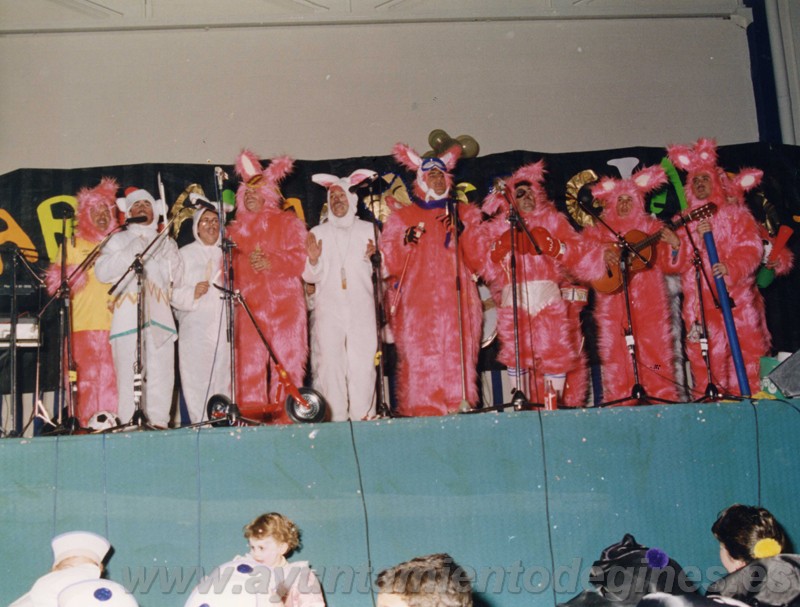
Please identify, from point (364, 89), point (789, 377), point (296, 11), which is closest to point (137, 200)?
point (364, 89)

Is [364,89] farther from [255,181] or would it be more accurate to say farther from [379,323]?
[379,323]

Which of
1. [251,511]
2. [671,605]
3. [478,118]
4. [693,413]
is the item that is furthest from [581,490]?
[478,118]

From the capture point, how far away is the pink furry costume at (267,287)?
17.5 feet

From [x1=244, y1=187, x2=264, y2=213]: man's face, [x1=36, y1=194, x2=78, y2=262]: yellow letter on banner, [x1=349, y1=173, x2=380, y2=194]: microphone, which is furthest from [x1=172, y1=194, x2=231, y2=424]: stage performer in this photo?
[x1=36, y1=194, x2=78, y2=262]: yellow letter on banner

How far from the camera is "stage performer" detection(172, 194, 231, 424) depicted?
5.35 metres

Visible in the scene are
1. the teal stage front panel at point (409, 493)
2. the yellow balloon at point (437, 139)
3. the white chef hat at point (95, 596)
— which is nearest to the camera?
the white chef hat at point (95, 596)

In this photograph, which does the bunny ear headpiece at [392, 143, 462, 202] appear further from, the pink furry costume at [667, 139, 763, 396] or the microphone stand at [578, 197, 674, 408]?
the pink furry costume at [667, 139, 763, 396]

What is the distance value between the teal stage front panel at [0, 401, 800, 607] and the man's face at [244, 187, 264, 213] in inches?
84.5

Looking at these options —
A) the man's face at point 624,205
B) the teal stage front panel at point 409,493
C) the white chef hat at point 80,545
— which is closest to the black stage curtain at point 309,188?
the man's face at point 624,205

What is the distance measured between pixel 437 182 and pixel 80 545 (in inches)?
116

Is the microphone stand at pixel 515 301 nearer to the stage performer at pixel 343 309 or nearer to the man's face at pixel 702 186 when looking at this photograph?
the stage performer at pixel 343 309

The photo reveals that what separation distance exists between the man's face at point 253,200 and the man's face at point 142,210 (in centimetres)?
60

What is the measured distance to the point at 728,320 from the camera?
16.4ft

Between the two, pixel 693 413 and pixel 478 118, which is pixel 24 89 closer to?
pixel 478 118
